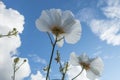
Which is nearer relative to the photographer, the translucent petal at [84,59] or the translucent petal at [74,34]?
the translucent petal at [74,34]

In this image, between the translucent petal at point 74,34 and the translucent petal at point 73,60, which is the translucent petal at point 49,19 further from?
the translucent petal at point 73,60

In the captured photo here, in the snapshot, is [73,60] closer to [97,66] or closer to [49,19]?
[97,66]

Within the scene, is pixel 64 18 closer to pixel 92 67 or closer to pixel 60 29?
pixel 60 29

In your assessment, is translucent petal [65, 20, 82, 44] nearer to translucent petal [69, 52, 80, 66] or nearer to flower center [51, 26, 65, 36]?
flower center [51, 26, 65, 36]

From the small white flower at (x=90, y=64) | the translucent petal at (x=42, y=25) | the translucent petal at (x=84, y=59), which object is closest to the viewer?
the translucent petal at (x=42, y=25)

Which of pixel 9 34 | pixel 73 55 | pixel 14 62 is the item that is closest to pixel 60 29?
pixel 73 55

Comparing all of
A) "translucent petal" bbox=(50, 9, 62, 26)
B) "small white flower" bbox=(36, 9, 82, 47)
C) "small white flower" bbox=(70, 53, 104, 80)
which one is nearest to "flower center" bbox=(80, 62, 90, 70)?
"small white flower" bbox=(70, 53, 104, 80)

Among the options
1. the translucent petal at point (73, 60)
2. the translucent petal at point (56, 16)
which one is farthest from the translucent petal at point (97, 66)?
the translucent petal at point (56, 16)

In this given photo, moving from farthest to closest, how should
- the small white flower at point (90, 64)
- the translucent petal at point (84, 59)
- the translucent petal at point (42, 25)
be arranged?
the translucent petal at point (84, 59) < the small white flower at point (90, 64) < the translucent petal at point (42, 25)
